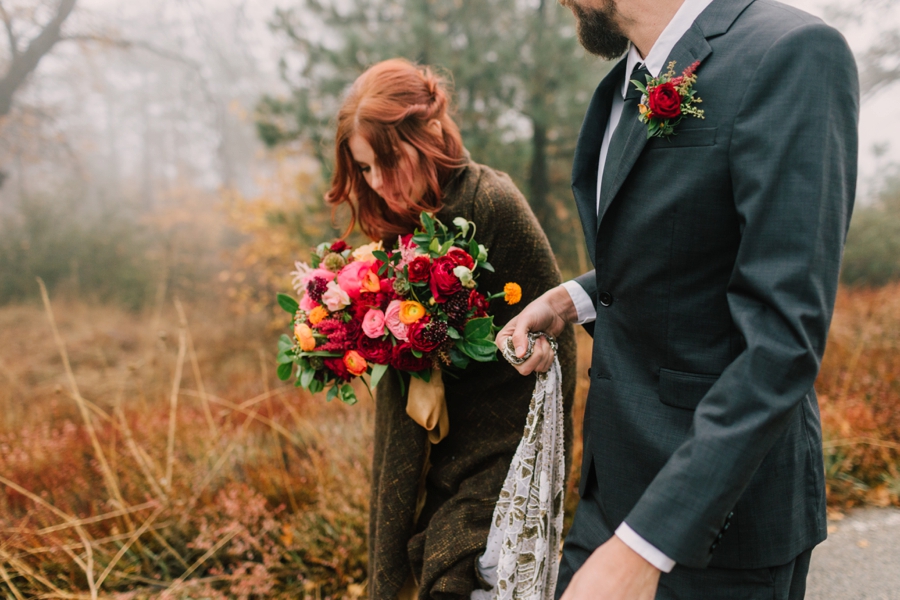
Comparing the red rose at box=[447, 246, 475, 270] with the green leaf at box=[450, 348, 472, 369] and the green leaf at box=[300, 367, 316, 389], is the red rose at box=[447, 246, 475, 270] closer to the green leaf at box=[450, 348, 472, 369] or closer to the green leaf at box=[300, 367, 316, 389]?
the green leaf at box=[450, 348, 472, 369]

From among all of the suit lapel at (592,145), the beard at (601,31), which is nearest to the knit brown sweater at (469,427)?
the suit lapel at (592,145)

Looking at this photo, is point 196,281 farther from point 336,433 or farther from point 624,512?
point 624,512

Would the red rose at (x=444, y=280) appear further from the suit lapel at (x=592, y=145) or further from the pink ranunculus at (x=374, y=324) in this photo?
the suit lapel at (x=592, y=145)

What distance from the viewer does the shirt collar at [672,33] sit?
3.64 feet

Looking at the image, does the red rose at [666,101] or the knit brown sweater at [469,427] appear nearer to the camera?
the red rose at [666,101]

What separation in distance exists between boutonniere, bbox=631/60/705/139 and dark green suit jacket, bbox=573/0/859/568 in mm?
21

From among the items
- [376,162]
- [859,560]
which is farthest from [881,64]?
[376,162]

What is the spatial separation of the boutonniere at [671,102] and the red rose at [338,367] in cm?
115

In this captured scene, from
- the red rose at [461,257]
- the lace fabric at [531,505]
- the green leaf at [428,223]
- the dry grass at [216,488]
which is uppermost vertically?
the green leaf at [428,223]

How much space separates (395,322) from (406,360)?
127 millimetres

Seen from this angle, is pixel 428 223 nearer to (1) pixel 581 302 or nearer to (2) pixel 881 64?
(1) pixel 581 302

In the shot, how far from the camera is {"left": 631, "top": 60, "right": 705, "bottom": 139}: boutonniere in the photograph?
99 cm

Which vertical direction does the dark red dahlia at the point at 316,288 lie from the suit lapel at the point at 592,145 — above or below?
below

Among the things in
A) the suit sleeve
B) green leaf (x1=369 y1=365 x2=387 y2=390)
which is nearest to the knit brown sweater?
green leaf (x1=369 y1=365 x2=387 y2=390)
